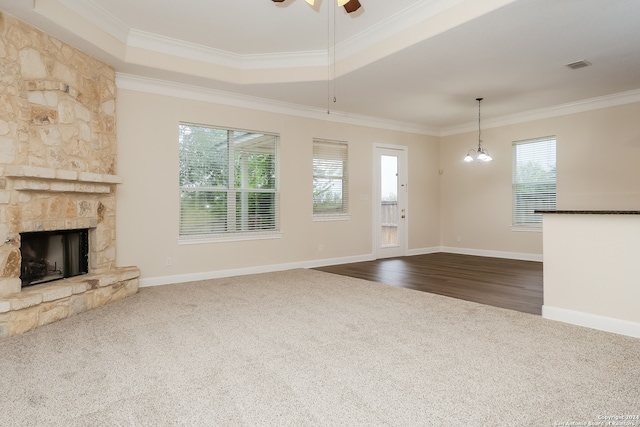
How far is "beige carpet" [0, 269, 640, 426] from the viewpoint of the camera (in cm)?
182

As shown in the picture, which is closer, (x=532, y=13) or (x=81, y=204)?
(x=532, y=13)

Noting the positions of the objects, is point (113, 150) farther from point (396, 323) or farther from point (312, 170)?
point (396, 323)

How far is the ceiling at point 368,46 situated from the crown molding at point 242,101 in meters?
0.10

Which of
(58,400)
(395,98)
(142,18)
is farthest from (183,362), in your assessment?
(395,98)

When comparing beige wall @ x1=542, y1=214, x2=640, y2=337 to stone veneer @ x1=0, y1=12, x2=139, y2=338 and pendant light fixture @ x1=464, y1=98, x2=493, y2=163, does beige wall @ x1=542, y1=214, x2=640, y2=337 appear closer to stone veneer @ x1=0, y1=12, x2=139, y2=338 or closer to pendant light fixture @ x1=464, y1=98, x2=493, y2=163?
pendant light fixture @ x1=464, y1=98, x2=493, y2=163

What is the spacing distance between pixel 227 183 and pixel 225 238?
2.69ft

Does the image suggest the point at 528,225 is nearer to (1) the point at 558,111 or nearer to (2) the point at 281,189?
(1) the point at 558,111

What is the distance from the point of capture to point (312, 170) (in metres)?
6.34

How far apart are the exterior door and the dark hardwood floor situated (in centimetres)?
39

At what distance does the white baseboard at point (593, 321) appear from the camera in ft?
9.48

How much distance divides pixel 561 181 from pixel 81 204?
23.3 feet

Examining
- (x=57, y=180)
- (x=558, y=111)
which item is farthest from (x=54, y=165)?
(x=558, y=111)

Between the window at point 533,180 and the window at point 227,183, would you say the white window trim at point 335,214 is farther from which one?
the window at point 533,180

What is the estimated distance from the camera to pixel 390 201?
295 inches
